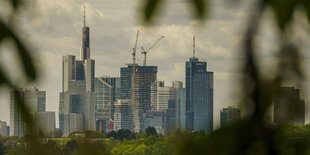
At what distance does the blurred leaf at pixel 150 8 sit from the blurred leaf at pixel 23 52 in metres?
0.17

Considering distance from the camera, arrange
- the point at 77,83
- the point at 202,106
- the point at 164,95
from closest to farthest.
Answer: the point at 202,106 → the point at 77,83 → the point at 164,95

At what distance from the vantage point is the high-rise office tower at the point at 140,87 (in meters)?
126

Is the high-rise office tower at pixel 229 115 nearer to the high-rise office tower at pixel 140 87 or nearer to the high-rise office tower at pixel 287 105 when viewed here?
the high-rise office tower at pixel 287 105

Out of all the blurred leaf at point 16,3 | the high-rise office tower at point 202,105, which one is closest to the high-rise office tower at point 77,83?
the high-rise office tower at point 202,105

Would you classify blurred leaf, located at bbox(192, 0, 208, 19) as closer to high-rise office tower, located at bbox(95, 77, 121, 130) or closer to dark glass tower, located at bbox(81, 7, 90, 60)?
dark glass tower, located at bbox(81, 7, 90, 60)

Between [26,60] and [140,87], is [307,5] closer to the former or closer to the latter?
[26,60]

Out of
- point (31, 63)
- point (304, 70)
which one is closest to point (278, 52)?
point (304, 70)

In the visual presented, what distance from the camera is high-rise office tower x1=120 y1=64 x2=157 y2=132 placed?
126000 mm

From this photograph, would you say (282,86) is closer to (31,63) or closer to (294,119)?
(294,119)

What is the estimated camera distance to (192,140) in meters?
0.74

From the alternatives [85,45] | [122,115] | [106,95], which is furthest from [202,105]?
[106,95]

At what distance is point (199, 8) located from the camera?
2.00ft

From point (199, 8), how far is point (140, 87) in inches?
5038

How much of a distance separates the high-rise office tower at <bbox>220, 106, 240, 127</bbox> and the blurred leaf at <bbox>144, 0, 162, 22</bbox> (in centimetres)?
17
